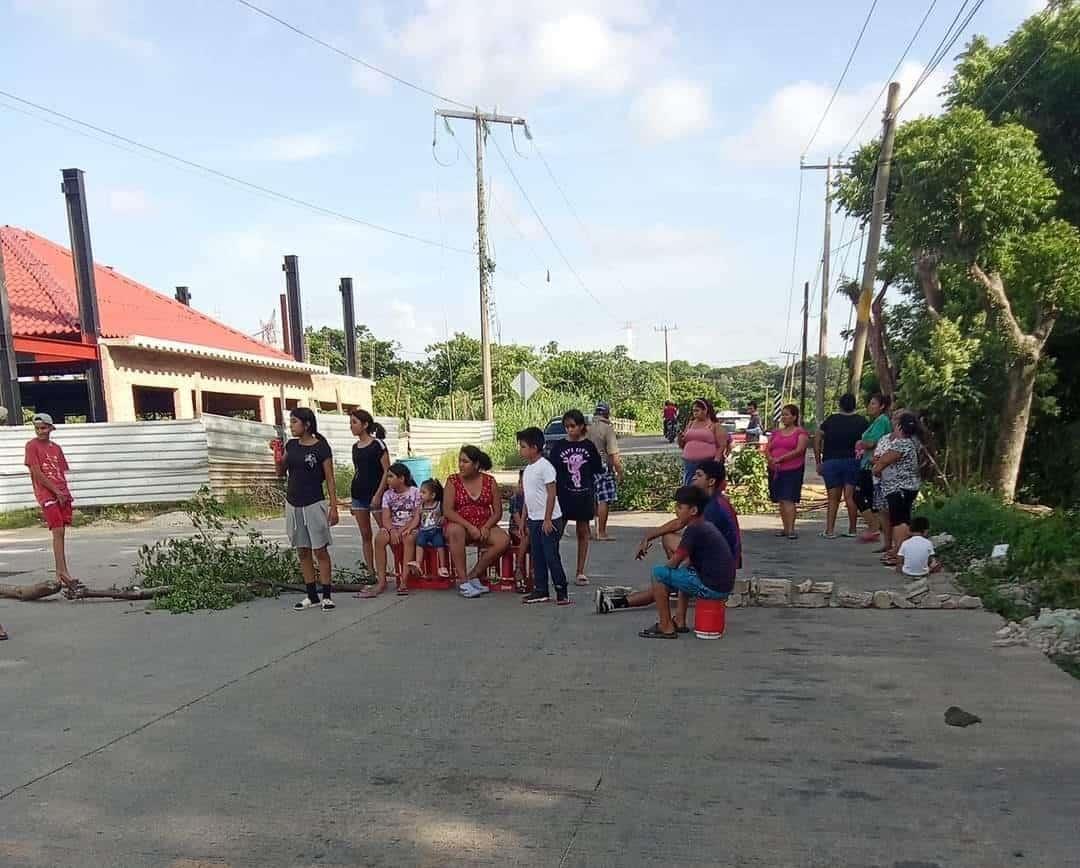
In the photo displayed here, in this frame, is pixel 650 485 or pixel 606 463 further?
pixel 650 485

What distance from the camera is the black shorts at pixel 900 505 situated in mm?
8891

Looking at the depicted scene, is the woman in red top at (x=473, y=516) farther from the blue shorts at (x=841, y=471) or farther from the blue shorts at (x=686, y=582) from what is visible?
the blue shorts at (x=841, y=471)

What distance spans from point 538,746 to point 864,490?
7.34 metres

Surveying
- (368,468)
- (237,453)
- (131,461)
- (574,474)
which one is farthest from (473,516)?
(131,461)

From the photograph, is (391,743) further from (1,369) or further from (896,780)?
(1,369)

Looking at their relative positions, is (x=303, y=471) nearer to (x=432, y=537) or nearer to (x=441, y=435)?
(x=432, y=537)

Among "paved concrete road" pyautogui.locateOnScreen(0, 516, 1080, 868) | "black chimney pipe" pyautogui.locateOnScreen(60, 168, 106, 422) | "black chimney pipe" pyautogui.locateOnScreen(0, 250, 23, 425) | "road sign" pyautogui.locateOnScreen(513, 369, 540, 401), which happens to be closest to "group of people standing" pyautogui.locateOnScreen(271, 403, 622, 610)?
"paved concrete road" pyautogui.locateOnScreen(0, 516, 1080, 868)

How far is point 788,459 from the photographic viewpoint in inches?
415

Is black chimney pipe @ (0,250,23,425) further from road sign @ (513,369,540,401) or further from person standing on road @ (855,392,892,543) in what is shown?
person standing on road @ (855,392,892,543)

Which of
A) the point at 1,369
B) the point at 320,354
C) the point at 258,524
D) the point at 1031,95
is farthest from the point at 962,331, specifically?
the point at 320,354

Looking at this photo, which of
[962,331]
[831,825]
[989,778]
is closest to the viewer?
[831,825]

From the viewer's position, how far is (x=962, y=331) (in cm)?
1611

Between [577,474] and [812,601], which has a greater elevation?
[577,474]

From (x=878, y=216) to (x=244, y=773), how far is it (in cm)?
1422
